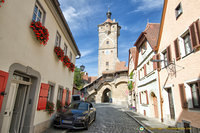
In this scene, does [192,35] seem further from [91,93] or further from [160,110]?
[91,93]

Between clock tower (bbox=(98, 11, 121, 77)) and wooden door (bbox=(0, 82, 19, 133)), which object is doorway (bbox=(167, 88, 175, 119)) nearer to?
wooden door (bbox=(0, 82, 19, 133))

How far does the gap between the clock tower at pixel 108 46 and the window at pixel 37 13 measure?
38856 mm

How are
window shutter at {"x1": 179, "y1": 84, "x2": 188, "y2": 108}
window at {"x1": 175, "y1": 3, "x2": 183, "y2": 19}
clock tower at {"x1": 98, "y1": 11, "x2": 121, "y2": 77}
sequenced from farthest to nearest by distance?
clock tower at {"x1": 98, "y1": 11, "x2": 121, "y2": 77}, window at {"x1": 175, "y1": 3, "x2": 183, "y2": 19}, window shutter at {"x1": 179, "y1": 84, "x2": 188, "y2": 108}

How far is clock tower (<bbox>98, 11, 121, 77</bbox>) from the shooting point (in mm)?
45459

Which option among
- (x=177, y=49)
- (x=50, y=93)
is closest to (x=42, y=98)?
(x=50, y=93)

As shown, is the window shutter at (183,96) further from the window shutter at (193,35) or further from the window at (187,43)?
the window shutter at (193,35)

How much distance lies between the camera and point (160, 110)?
9500 millimetres

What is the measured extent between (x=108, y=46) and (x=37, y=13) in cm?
4275

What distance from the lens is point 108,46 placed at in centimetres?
4747

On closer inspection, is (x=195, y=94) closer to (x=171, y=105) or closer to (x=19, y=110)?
(x=171, y=105)

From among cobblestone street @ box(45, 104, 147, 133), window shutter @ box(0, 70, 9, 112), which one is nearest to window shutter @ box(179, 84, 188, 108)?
cobblestone street @ box(45, 104, 147, 133)

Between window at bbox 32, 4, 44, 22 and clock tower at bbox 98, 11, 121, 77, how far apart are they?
3886 centimetres

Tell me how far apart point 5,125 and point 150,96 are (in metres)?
11.1

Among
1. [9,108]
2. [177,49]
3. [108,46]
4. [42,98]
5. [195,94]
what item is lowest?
[9,108]
